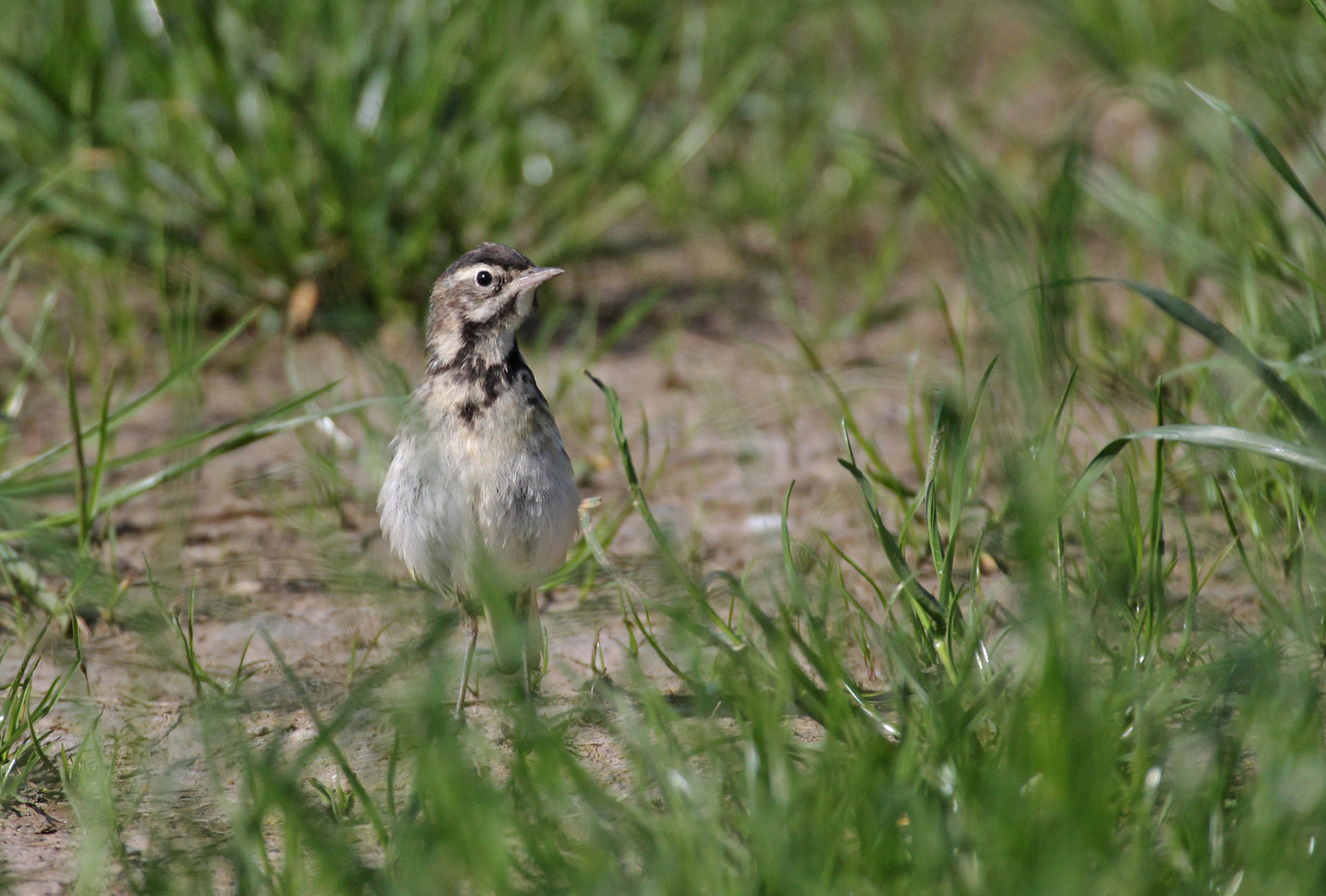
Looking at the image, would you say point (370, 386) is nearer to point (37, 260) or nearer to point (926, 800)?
point (37, 260)

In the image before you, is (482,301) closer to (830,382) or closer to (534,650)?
(830,382)

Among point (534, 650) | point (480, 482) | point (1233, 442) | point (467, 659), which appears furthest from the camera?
point (467, 659)

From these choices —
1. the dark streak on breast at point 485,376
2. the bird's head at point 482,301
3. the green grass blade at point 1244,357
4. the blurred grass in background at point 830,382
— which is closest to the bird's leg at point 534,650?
the blurred grass in background at point 830,382

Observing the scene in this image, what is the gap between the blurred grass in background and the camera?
8.88 ft

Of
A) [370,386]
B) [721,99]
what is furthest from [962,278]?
[370,386]

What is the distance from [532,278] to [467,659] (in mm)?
1262

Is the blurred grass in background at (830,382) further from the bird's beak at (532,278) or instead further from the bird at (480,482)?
the bird's beak at (532,278)

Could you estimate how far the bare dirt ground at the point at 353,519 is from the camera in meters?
3.79

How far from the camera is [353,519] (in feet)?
17.4

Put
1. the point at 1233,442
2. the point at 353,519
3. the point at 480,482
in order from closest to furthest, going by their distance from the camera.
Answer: the point at 1233,442 < the point at 480,482 < the point at 353,519

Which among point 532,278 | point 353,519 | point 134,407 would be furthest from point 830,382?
point 134,407

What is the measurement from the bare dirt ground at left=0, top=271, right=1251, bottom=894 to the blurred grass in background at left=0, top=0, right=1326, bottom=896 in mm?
118

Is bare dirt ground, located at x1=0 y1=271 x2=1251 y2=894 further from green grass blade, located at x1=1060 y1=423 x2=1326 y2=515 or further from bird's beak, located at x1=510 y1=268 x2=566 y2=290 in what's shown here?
green grass blade, located at x1=1060 y1=423 x2=1326 y2=515

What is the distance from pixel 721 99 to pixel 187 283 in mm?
2740
